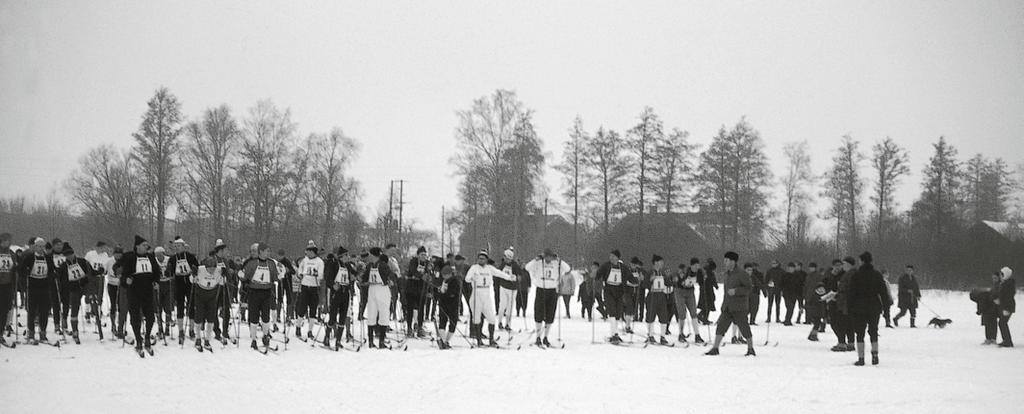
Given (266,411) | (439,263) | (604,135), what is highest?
(604,135)

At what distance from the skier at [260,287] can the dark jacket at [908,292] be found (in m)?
17.3

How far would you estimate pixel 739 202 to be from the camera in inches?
1745

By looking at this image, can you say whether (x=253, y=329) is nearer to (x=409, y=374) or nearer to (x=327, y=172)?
(x=409, y=374)

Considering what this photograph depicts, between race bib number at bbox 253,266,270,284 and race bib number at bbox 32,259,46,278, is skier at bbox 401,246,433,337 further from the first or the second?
race bib number at bbox 32,259,46,278

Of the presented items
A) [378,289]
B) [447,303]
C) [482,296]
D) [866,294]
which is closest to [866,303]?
[866,294]

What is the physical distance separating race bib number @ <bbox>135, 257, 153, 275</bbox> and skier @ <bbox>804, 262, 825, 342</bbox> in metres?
14.2

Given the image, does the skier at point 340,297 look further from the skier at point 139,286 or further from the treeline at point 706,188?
the treeline at point 706,188

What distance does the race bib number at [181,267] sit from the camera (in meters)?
14.3

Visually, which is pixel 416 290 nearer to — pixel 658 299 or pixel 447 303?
pixel 447 303

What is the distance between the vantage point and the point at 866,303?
13.0 meters

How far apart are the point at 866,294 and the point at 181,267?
1253cm

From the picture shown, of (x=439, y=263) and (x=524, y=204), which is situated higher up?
(x=524, y=204)

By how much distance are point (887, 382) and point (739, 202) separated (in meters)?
34.3

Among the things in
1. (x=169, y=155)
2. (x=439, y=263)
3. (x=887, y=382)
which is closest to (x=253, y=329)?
(x=439, y=263)
